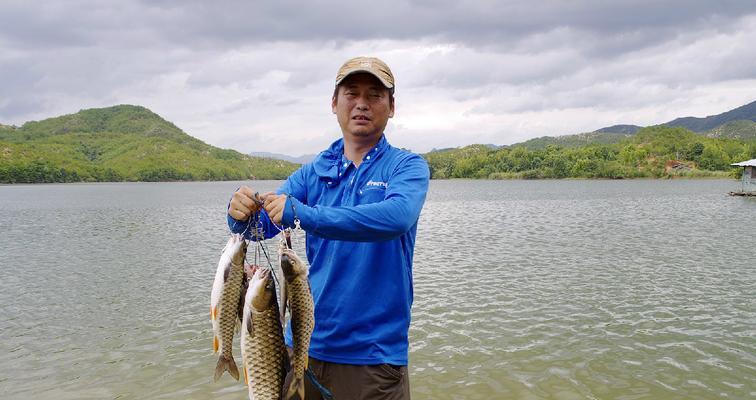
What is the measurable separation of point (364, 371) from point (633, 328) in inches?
417

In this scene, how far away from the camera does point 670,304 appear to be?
13.8m

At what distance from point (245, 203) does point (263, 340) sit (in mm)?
761

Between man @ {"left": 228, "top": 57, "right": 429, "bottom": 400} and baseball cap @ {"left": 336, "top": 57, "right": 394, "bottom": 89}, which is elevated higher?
baseball cap @ {"left": 336, "top": 57, "right": 394, "bottom": 89}

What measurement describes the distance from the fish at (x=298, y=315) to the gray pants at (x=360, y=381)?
18 cm

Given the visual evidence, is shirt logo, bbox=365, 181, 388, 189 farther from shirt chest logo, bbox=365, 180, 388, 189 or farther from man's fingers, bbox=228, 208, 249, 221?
man's fingers, bbox=228, 208, 249, 221

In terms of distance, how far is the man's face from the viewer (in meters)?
3.19

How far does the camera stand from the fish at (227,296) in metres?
3.00

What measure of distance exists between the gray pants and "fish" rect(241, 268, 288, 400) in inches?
10.2

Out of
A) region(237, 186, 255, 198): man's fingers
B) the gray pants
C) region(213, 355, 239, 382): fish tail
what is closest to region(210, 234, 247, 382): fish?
region(213, 355, 239, 382): fish tail

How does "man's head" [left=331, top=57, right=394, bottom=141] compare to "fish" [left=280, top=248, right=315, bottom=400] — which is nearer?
"fish" [left=280, top=248, right=315, bottom=400]

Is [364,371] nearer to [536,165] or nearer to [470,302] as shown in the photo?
[470,302]

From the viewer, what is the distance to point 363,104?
3.21m

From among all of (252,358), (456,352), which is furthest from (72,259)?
(252,358)

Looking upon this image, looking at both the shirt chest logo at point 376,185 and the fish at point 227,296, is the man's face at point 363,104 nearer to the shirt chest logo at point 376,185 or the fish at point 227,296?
the shirt chest logo at point 376,185
